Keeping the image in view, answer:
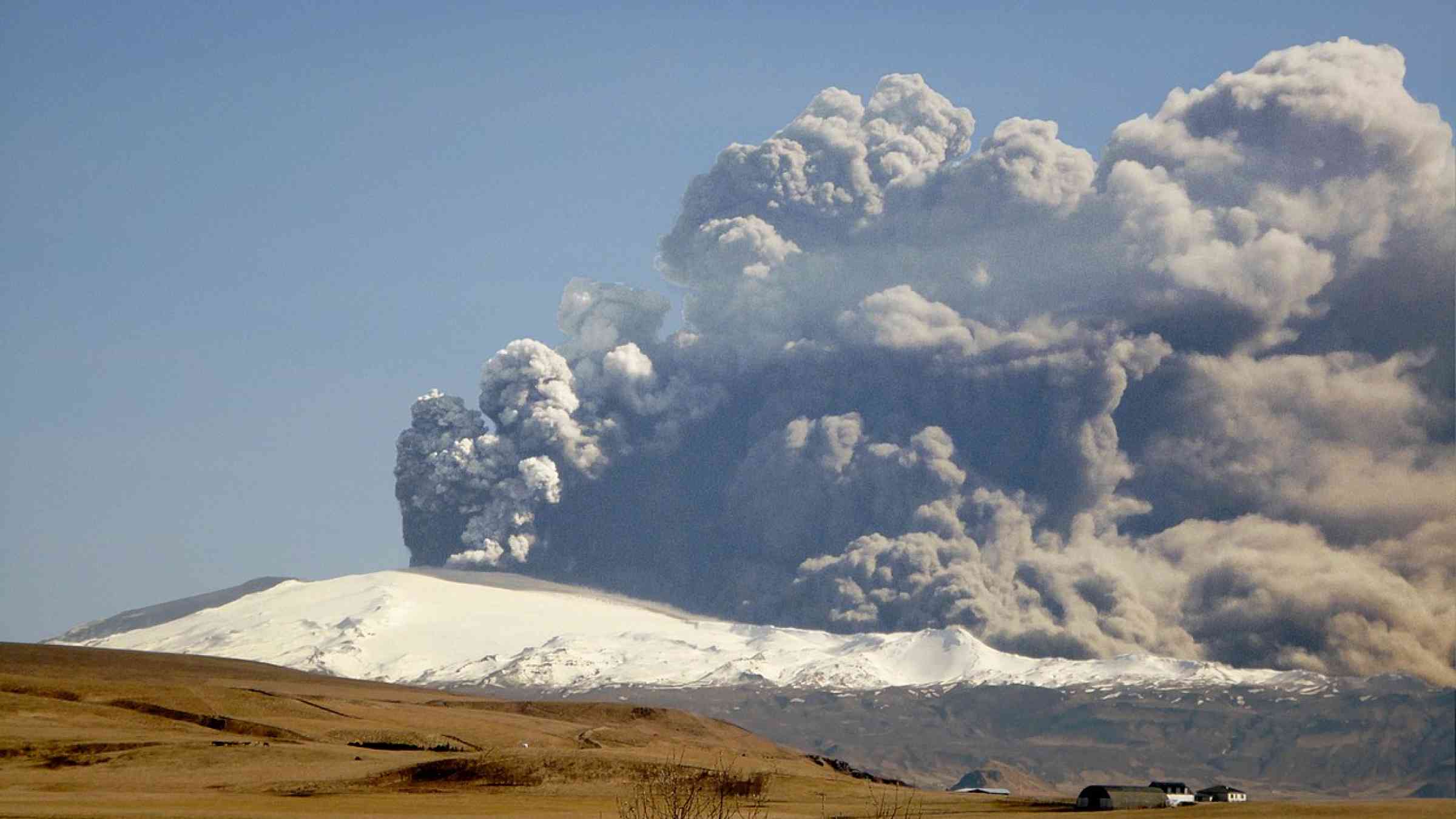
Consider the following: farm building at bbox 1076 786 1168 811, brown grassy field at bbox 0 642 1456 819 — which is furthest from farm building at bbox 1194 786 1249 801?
brown grassy field at bbox 0 642 1456 819

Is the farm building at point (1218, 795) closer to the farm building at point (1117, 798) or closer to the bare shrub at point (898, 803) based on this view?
the farm building at point (1117, 798)

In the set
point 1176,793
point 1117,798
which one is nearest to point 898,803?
point 1117,798

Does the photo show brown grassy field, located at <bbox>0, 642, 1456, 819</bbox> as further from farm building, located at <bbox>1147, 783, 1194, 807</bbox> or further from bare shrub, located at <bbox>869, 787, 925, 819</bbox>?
farm building, located at <bbox>1147, 783, 1194, 807</bbox>

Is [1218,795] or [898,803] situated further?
[1218,795]

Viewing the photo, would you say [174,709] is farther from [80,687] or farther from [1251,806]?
[1251,806]

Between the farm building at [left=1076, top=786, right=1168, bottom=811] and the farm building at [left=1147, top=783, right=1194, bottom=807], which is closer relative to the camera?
the farm building at [left=1076, top=786, right=1168, bottom=811]

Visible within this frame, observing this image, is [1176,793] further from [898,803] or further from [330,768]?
[330,768]
